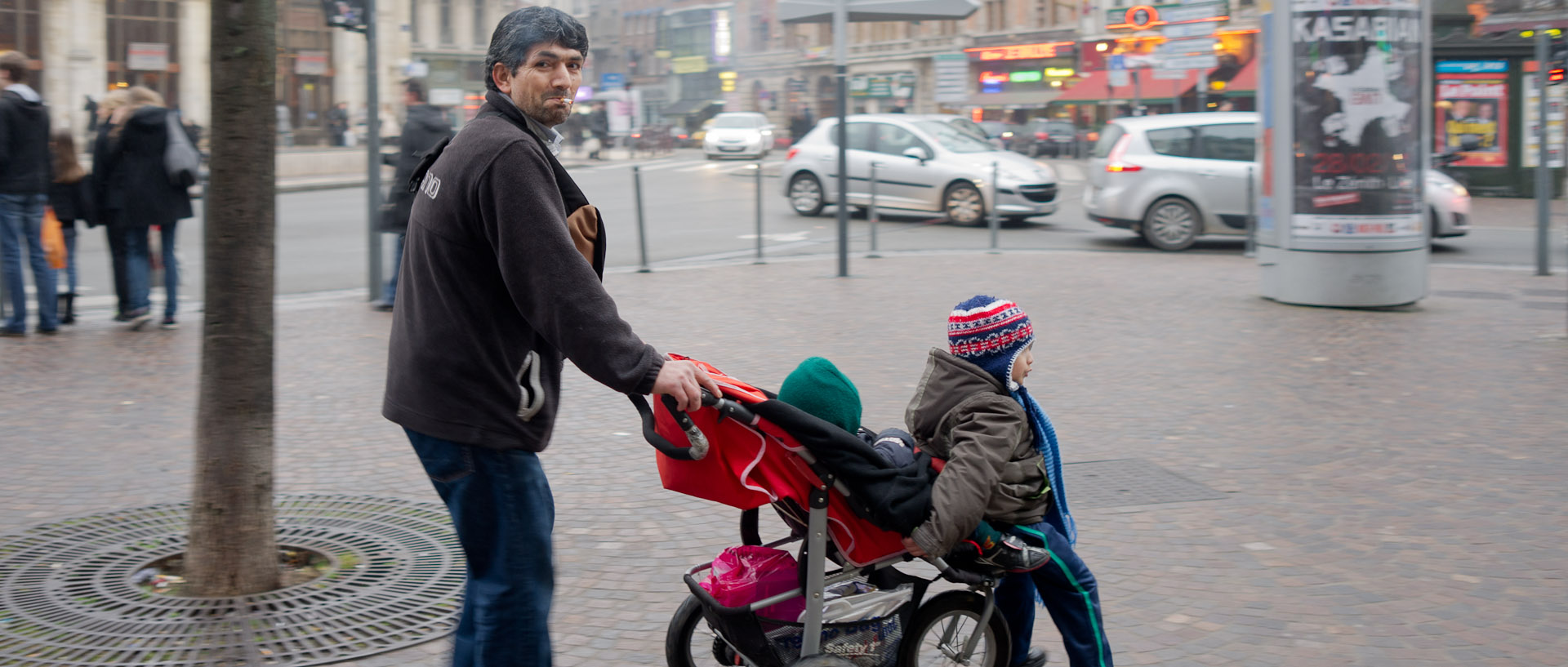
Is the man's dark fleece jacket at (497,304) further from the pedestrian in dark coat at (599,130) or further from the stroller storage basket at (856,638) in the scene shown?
the pedestrian in dark coat at (599,130)

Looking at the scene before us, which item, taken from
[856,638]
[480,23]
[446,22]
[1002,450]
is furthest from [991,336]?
[480,23]

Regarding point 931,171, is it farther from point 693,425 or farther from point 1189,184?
point 693,425

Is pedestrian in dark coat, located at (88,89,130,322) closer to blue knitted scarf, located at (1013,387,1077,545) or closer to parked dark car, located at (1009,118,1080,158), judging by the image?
blue knitted scarf, located at (1013,387,1077,545)

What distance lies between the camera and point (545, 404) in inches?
116

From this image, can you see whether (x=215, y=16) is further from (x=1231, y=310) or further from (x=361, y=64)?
(x=361, y=64)

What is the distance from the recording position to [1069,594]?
337cm

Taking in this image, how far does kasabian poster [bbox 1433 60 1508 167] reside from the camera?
2312 centimetres

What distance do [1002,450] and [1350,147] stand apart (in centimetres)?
808

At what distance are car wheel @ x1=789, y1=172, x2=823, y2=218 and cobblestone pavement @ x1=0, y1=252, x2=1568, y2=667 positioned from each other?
8360 millimetres

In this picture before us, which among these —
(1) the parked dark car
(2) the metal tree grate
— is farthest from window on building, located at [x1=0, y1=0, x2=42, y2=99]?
(2) the metal tree grate

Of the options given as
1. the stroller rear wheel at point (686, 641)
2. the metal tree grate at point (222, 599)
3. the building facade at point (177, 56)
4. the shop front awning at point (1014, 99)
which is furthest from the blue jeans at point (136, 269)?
the shop front awning at point (1014, 99)

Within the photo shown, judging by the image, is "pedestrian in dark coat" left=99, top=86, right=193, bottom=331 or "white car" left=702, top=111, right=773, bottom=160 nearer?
"pedestrian in dark coat" left=99, top=86, right=193, bottom=331

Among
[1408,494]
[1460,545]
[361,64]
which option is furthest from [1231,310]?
[361,64]

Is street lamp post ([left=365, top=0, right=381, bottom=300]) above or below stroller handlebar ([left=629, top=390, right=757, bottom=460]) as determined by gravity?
above
